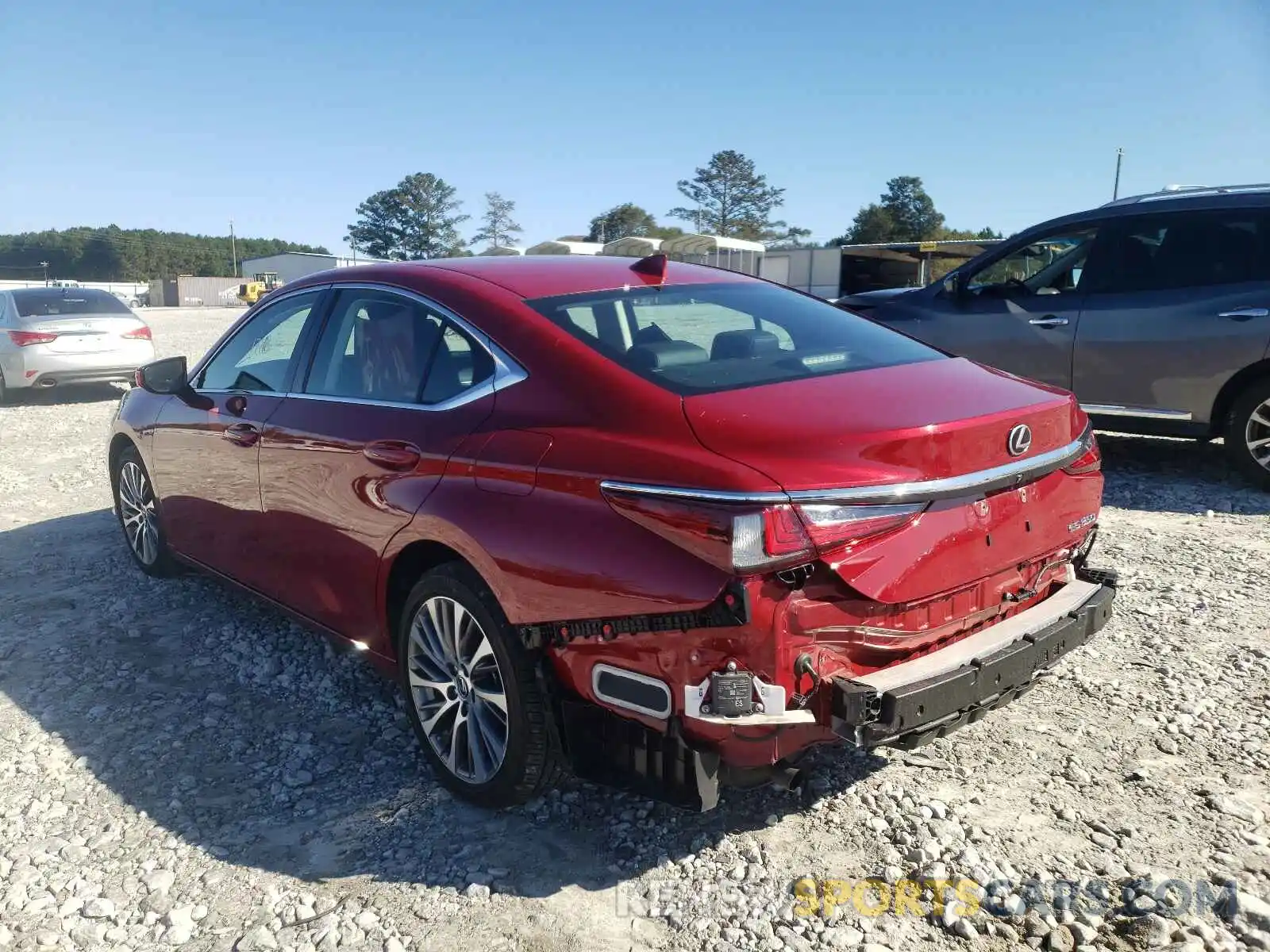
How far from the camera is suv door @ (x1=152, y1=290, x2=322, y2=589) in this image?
13.9 feet

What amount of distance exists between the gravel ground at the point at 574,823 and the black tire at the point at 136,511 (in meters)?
0.78

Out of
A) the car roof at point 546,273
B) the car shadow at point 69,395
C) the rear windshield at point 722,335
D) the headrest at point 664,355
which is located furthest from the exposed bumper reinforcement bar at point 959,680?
the car shadow at point 69,395

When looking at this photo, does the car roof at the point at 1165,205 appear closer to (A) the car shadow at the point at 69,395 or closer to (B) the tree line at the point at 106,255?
(A) the car shadow at the point at 69,395

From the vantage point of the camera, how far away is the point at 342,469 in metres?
3.59

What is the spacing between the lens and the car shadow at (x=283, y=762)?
9.93 feet

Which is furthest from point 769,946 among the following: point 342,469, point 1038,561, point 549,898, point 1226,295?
point 1226,295

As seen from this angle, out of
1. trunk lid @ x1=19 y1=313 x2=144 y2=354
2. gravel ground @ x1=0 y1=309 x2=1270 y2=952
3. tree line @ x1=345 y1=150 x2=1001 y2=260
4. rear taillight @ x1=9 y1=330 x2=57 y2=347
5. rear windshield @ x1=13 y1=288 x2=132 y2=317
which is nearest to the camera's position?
gravel ground @ x1=0 y1=309 x2=1270 y2=952

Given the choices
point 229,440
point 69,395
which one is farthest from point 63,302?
point 229,440

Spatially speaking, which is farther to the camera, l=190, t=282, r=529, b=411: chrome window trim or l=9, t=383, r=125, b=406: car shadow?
l=9, t=383, r=125, b=406: car shadow

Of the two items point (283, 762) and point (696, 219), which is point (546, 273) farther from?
point (696, 219)

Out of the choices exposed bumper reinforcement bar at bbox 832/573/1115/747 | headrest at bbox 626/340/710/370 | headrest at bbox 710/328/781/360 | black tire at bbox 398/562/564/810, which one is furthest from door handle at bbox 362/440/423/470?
exposed bumper reinforcement bar at bbox 832/573/1115/747

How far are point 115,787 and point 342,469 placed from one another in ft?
4.30

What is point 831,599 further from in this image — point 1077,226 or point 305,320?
point 1077,226

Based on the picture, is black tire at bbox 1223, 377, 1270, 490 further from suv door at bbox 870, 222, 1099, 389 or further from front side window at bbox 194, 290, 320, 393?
front side window at bbox 194, 290, 320, 393
